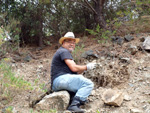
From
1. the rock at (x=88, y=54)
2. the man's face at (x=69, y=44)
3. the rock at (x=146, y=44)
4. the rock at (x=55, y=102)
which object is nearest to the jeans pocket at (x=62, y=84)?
the rock at (x=55, y=102)

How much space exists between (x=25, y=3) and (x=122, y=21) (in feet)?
12.4

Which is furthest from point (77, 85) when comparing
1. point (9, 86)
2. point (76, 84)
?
point (9, 86)

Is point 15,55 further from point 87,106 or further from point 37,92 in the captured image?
point 87,106

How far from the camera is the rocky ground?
2.75 meters

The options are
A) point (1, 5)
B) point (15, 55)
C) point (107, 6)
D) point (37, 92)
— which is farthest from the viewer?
point (107, 6)

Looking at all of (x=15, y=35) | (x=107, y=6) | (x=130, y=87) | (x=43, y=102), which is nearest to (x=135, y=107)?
(x=130, y=87)

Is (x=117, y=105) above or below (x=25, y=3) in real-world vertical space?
below

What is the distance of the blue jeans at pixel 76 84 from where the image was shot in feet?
8.92

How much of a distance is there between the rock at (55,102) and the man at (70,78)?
4.5 inches

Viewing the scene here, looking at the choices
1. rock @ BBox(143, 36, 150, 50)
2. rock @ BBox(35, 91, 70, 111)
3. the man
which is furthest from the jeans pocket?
rock @ BBox(143, 36, 150, 50)

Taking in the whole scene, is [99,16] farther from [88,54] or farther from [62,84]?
[62,84]

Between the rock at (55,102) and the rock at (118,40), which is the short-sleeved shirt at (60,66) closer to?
the rock at (55,102)

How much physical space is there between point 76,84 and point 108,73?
97 cm

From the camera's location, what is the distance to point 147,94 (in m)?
2.91
